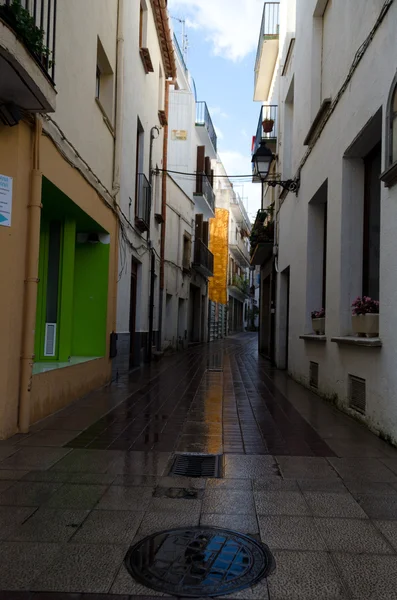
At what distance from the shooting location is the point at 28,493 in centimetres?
379

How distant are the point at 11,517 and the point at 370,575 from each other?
2.15 m

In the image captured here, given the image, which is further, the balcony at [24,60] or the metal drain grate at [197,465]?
the balcony at [24,60]

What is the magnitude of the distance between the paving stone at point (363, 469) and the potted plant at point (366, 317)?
188 cm

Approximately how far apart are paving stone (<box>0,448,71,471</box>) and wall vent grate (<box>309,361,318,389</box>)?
544 centimetres

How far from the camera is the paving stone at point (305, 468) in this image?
14.4 ft

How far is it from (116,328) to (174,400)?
2.87 meters

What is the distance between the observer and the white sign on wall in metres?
5.30

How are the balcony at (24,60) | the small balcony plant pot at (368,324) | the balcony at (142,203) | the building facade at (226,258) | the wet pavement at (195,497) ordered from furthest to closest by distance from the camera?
the building facade at (226,258)
the balcony at (142,203)
the small balcony plant pot at (368,324)
the balcony at (24,60)
the wet pavement at (195,497)

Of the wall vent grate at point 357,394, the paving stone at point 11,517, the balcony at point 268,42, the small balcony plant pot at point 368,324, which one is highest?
the balcony at point 268,42

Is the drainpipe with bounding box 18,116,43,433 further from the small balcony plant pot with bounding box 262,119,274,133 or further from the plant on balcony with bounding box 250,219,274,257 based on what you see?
the plant on balcony with bounding box 250,219,274,257

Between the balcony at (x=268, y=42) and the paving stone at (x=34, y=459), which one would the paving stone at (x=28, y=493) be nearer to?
the paving stone at (x=34, y=459)

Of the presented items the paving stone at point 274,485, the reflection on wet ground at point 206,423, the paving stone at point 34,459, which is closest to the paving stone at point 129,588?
the paving stone at point 274,485

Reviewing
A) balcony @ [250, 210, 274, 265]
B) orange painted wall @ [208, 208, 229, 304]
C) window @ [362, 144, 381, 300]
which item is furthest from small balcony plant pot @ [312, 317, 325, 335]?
orange painted wall @ [208, 208, 229, 304]

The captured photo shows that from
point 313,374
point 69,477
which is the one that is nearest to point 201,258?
point 313,374
